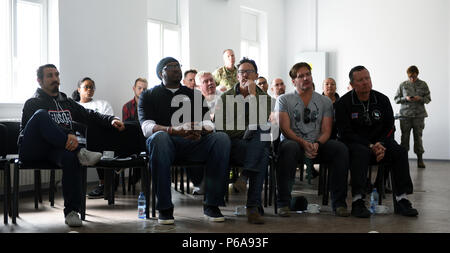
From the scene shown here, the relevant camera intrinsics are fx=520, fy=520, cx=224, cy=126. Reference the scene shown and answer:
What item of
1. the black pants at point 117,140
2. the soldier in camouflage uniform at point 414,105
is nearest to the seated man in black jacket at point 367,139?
the black pants at point 117,140

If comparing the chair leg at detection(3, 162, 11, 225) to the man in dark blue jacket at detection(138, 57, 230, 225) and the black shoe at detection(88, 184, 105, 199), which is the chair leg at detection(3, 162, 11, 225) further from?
the black shoe at detection(88, 184, 105, 199)

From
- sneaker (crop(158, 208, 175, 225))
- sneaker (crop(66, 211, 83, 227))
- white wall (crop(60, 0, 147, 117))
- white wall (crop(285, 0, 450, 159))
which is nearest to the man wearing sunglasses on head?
sneaker (crop(158, 208, 175, 225))

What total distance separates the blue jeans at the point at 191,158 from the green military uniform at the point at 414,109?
17.5 feet

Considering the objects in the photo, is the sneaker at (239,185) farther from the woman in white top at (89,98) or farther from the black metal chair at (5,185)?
the black metal chair at (5,185)

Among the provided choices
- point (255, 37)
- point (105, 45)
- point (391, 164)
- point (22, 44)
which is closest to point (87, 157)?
point (391, 164)

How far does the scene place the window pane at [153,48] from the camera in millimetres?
7344

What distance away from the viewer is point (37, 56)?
5.61m

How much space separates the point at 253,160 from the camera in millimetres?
3818

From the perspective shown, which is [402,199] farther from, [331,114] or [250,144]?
[250,144]

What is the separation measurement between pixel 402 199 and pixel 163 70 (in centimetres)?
208

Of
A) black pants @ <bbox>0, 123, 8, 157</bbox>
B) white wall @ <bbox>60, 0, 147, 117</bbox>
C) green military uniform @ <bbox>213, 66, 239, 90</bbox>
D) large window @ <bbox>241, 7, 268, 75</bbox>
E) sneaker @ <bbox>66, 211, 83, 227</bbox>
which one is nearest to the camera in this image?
sneaker @ <bbox>66, 211, 83, 227</bbox>

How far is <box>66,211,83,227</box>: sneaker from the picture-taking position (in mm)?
3543

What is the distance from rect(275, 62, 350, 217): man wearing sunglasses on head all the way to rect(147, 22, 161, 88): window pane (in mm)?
3530
